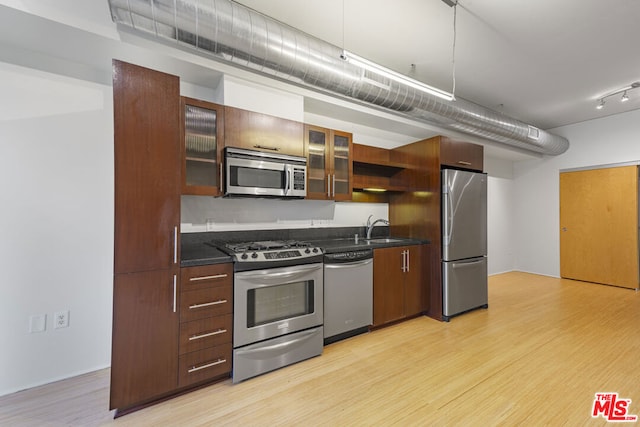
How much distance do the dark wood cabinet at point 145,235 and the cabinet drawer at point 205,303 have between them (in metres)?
0.07

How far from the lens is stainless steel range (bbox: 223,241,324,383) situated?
2.09 meters

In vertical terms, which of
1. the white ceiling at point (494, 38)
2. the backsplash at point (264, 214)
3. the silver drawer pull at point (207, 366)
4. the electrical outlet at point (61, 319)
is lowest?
the silver drawer pull at point (207, 366)

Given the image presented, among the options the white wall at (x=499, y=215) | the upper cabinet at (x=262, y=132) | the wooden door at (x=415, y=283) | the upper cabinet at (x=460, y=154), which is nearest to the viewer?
the upper cabinet at (x=262, y=132)

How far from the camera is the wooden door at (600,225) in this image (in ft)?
15.0

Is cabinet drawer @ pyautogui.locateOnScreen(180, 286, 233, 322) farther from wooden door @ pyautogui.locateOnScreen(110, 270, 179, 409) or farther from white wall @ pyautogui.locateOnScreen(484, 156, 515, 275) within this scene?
white wall @ pyautogui.locateOnScreen(484, 156, 515, 275)

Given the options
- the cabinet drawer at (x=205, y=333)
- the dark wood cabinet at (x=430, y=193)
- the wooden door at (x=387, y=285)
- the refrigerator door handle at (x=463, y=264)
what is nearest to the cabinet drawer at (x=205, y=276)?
the cabinet drawer at (x=205, y=333)

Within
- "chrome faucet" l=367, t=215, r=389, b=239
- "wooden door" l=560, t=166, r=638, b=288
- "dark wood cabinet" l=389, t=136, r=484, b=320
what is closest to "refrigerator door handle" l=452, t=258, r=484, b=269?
"dark wood cabinet" l=389, t=136, r=484, b=320

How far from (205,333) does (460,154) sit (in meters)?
3.50

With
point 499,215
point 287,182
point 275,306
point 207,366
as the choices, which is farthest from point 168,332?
point 499,215

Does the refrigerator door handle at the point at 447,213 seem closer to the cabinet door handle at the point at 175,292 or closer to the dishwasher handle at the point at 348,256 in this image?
the dishwasher handle at the point at 348,256

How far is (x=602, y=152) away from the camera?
15.9ft

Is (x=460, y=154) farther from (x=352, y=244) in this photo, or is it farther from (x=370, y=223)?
(x=352, y=244)

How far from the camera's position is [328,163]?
9.65ft

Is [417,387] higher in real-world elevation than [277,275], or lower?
lower
